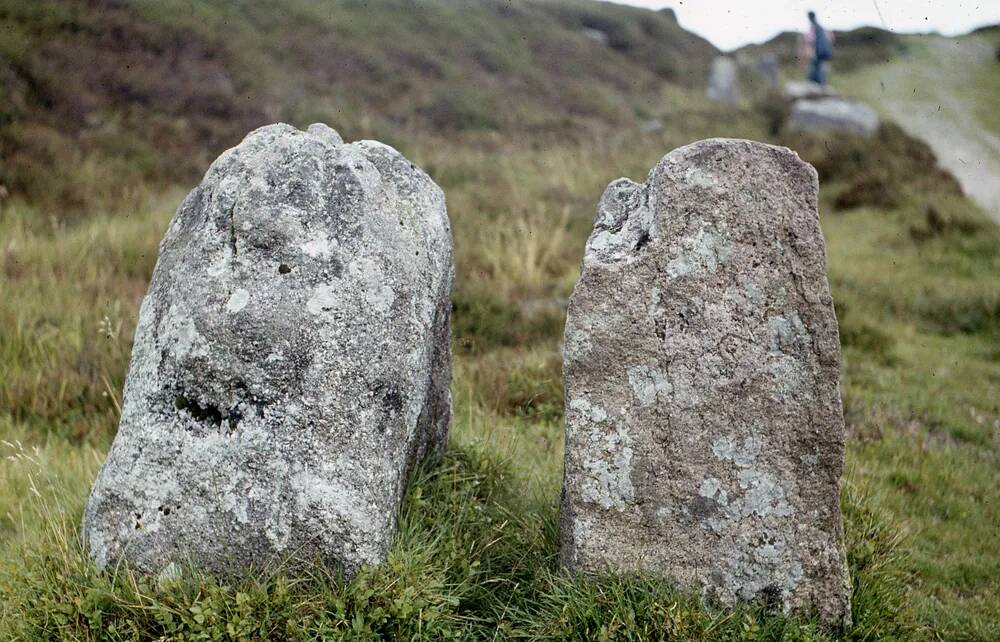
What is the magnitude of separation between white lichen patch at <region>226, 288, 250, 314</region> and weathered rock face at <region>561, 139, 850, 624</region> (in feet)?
4.06

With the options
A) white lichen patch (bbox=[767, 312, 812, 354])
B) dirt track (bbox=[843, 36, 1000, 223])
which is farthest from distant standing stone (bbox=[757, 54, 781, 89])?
white lichen patch (bbox=[767, 312, 812, 354])

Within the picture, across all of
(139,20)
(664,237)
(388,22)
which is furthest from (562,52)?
(664,237)

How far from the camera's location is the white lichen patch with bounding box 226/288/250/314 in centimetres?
303

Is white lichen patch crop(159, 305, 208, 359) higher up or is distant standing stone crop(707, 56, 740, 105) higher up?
white lichen patch crop(159, 305, 208, 359)

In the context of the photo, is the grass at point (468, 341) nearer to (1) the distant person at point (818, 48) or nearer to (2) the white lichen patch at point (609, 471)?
(2) the white lichen patch at point (609, 471)

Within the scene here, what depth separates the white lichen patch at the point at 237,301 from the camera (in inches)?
119

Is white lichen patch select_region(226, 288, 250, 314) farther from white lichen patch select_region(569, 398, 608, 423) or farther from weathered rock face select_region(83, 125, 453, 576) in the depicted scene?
white lichen patch select_region(569, 398, 608, 423)

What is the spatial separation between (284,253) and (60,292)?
15.6ft

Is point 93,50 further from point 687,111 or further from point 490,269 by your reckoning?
point 687,111

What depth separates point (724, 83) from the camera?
31250 millimetres

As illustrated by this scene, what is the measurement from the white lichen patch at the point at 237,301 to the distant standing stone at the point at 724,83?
29.6 meters

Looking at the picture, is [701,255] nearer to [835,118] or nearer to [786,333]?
[786,333]

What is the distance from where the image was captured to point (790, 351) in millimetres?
3104

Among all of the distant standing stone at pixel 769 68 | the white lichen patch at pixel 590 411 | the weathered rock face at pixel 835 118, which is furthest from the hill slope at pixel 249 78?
the white lichen patch at pixel 590 411
